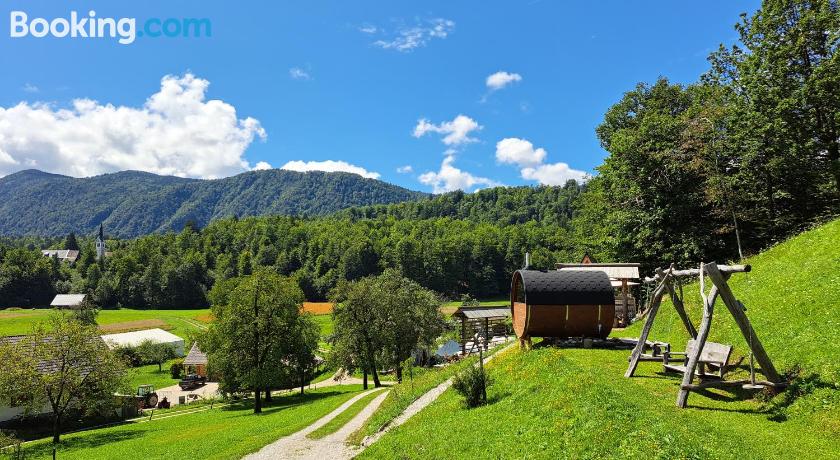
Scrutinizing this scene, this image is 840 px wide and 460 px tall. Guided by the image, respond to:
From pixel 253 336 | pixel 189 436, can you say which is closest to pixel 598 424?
pixel 189 436

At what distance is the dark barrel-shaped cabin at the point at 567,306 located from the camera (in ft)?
72.9

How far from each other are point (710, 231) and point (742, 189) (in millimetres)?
3743

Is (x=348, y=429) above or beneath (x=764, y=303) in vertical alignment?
beneath

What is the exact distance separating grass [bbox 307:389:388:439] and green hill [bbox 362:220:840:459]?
751cm

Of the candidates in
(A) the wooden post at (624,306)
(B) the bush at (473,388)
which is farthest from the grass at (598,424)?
(A) the wooden post at (624,306)

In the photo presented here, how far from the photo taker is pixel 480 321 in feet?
152

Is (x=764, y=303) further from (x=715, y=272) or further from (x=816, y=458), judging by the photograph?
(x=816, y=458)

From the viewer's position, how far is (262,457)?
20.5 metres

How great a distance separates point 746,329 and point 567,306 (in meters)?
9.23

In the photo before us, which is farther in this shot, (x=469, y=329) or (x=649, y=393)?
(x=469, y=329)

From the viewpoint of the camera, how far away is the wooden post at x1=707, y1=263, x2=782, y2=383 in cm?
1322

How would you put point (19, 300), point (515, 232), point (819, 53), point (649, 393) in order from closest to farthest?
point (649, 393)
point (819, 53)
point (19, 300)
point (515, 232)

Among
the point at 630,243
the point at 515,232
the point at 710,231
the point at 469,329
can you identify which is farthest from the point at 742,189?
the point at 515,232

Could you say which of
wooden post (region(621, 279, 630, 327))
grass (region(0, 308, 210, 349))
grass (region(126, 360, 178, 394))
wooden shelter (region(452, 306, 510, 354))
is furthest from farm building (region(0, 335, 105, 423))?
grass (region(0, 308, 210, 349))
